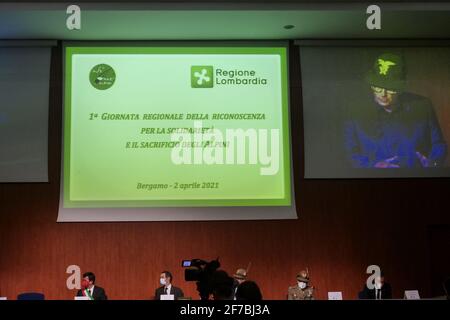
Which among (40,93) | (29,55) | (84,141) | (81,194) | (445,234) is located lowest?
(445,234)

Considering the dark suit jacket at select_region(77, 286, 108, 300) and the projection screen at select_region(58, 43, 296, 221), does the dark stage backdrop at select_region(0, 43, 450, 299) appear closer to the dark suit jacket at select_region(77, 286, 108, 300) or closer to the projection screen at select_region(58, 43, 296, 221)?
the projection screen at select_region(58, 43, 296, 221)

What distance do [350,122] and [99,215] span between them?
10.0ft

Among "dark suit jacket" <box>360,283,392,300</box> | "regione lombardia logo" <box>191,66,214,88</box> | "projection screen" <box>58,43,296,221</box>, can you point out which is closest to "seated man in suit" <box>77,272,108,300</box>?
"projection screen" <box>58,43,296,221</box>

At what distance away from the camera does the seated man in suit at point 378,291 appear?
5.78 meters

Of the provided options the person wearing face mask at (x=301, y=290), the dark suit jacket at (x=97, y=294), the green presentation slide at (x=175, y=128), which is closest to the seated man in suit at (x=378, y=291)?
the person wearing face mask at (x=301, y=290)

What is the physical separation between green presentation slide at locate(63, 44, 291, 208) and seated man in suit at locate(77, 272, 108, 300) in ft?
2.80

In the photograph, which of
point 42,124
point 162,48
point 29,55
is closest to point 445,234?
point 162,48

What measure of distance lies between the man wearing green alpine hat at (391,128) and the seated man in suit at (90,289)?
3.14m

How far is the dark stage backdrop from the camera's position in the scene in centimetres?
631

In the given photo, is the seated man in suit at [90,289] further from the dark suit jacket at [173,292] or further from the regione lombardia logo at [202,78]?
the regione lombardia logo at [202,78]

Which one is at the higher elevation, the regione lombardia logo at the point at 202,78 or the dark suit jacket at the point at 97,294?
the regione lombardia logo at the point at 202,78

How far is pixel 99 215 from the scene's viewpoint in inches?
248

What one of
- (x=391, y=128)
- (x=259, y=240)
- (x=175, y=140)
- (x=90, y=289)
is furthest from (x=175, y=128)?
(x=391, y=128)
